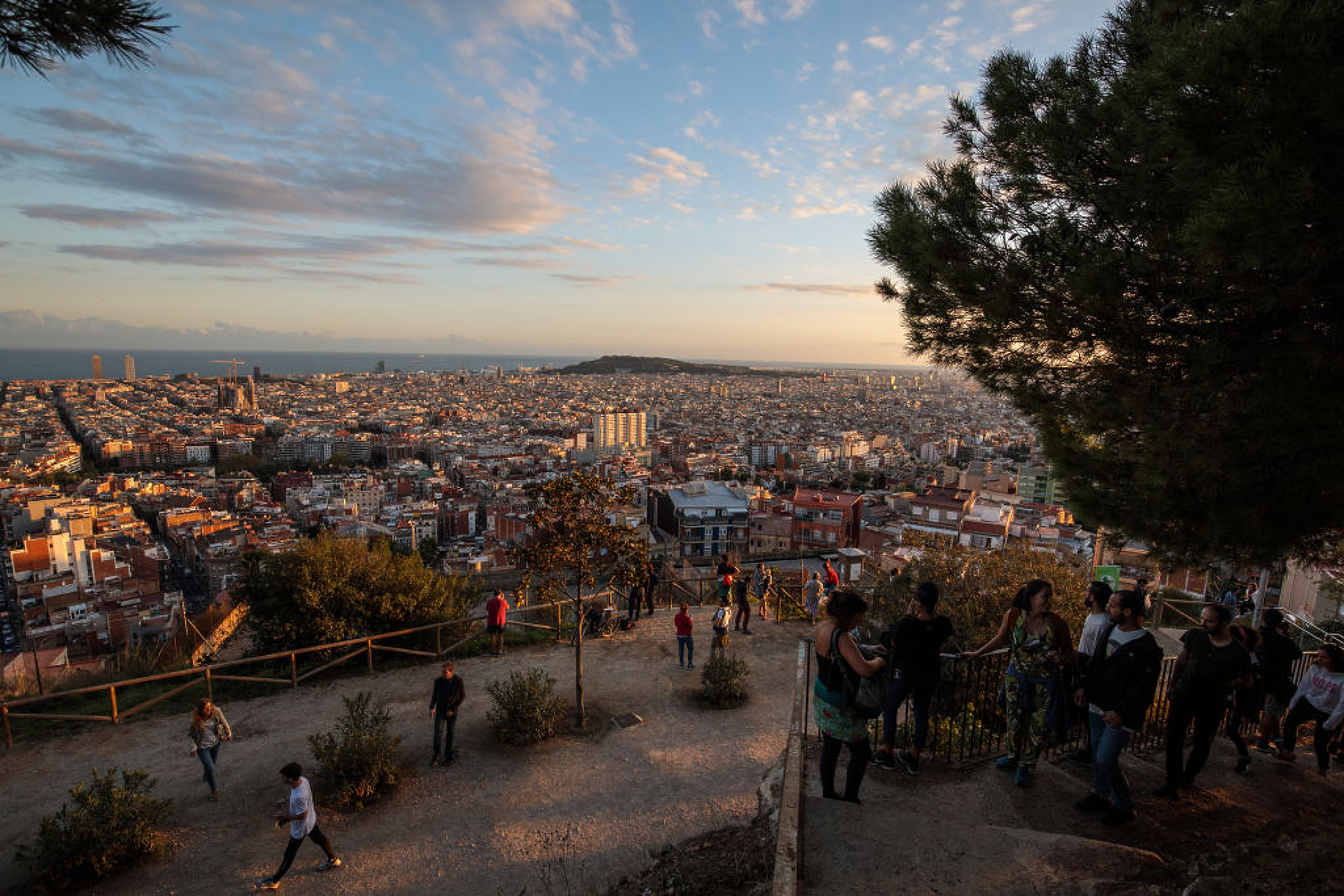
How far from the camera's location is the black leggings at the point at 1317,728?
4.29 m

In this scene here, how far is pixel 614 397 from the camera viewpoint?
557 feet

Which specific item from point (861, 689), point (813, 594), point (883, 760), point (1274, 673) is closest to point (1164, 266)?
point (861, 689)

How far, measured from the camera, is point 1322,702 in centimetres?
433

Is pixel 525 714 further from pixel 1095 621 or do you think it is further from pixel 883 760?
pixel 1095 621

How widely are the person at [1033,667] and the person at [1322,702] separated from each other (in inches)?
83.1

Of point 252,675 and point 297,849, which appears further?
point 252,675

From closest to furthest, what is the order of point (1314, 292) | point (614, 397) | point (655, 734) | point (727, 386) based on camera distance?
point (1314, 292), point (655, 734), point (614, 397), point (727, 386)

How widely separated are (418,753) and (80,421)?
124549mm

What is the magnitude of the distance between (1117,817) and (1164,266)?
2.92 metres

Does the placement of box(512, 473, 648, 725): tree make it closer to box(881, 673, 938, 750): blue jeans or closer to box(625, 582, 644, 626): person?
box(625, 582, 644, 626): person

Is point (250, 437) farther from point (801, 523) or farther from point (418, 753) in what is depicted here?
point (418, 753)

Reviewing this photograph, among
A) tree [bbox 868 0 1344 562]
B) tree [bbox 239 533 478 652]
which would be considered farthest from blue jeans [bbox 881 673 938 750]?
tree [bbox 239 533 478 652]

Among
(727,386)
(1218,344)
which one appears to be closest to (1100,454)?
(1218,344)

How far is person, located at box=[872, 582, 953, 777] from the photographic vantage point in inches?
148
